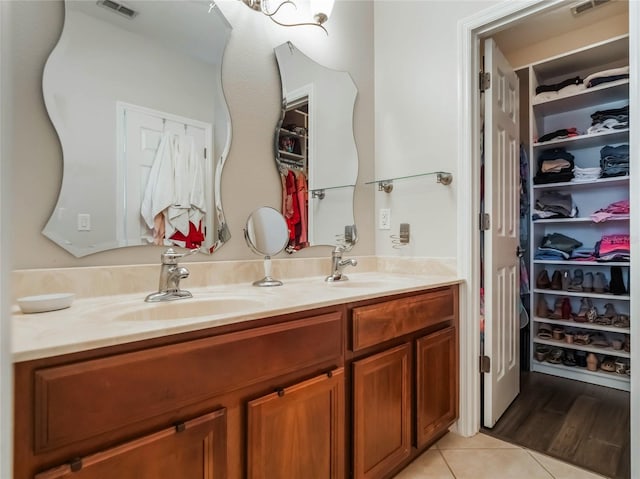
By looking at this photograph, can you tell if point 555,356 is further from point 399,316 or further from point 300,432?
point 300,432

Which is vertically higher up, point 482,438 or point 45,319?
point 45,319

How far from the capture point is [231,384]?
2.85 ft

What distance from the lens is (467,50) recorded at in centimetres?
177

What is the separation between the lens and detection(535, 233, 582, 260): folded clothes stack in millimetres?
2598

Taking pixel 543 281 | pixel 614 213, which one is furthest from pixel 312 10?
pixel 543 281

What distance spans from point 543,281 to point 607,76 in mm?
1487

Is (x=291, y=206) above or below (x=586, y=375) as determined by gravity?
above

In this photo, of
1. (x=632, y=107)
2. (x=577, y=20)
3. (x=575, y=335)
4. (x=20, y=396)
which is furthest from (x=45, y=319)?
(x=577, y=20)

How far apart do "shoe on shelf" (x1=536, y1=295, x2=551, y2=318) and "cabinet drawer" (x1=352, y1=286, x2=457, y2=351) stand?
4.82 feet

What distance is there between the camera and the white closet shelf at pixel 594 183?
234 centimetres

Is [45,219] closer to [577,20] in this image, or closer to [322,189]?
[322,189]

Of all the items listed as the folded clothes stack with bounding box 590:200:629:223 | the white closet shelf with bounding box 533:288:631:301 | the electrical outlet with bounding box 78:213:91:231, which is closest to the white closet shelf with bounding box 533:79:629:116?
the folded clothes stack with bounding box 590:200:629:223

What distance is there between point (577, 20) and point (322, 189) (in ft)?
7.27

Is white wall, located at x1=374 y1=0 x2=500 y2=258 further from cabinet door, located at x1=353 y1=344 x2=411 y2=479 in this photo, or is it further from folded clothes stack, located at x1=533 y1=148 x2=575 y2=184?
folded clothes stack, located at x1=533 y1=148 x2=575 y2=184
